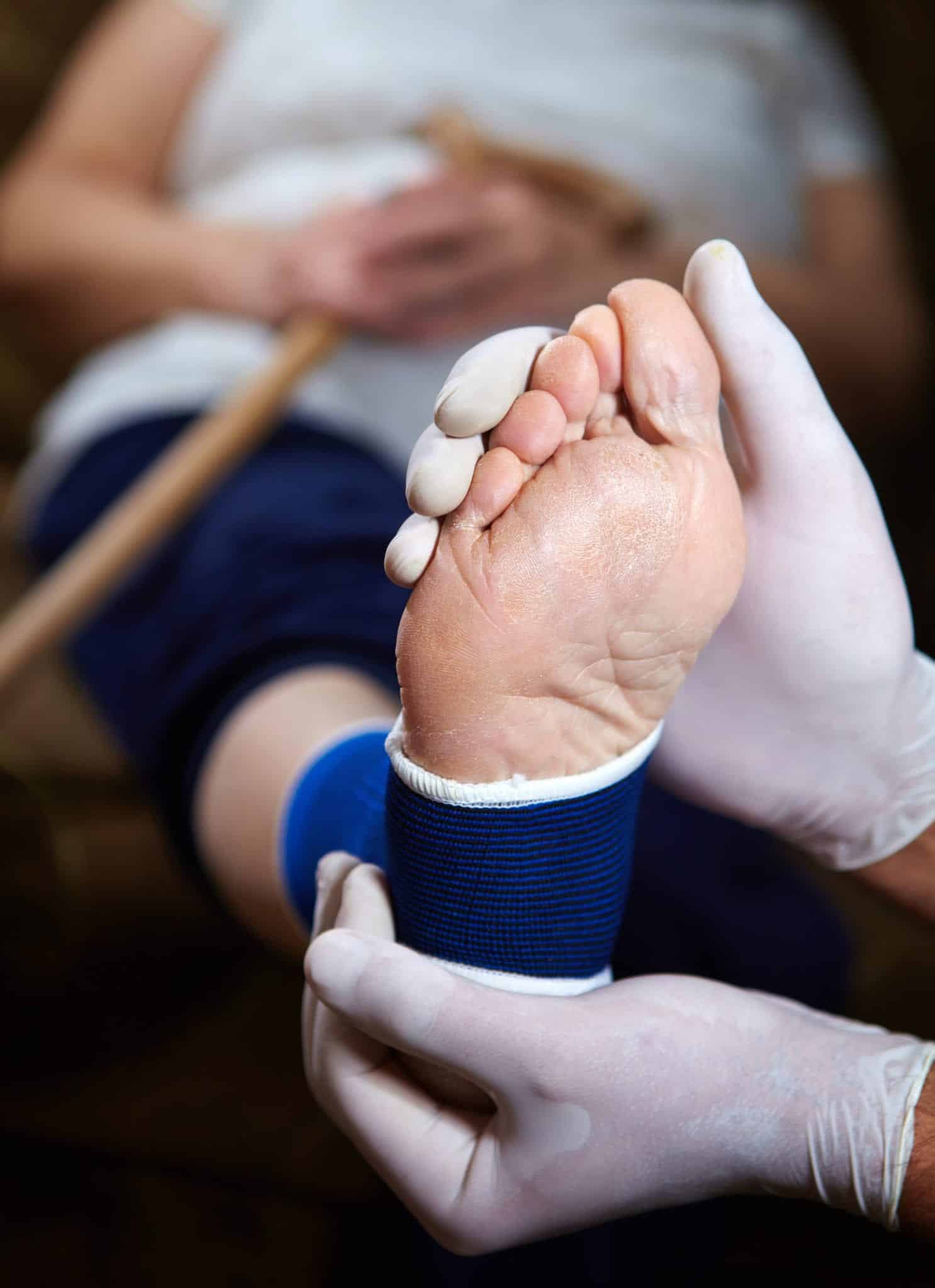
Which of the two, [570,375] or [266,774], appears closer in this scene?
[570,375]

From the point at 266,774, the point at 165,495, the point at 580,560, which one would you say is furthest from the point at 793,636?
the point at 165,495

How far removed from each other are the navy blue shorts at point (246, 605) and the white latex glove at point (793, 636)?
0.49ft

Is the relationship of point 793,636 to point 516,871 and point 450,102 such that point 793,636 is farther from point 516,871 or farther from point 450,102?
point 450,102

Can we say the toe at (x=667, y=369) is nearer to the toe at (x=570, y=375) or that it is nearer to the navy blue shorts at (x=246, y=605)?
the toe at (x=570, y=375)

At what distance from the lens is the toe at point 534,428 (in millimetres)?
290

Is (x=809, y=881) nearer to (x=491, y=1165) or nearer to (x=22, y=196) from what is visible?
(x=491, y=1165)

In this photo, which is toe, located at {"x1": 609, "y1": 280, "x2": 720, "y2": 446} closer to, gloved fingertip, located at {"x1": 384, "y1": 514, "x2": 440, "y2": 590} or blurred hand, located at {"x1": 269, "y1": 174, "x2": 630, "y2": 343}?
gloved fingertip, located at {"x1": 384, "y1": 514, "x2": 440, "y2": 590}

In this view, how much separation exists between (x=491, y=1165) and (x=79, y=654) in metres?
0.40

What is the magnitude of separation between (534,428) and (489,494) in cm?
2

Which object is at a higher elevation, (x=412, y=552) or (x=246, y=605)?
(x=412, y=552)

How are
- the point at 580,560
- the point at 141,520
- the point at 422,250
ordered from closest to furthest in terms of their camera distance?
the point at 580,560, the point at 141,520, the point at 422,250

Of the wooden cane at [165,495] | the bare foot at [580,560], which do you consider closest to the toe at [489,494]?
the bare foot at [580,560]

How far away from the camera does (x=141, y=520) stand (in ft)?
2.06

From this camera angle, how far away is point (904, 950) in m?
0.47
